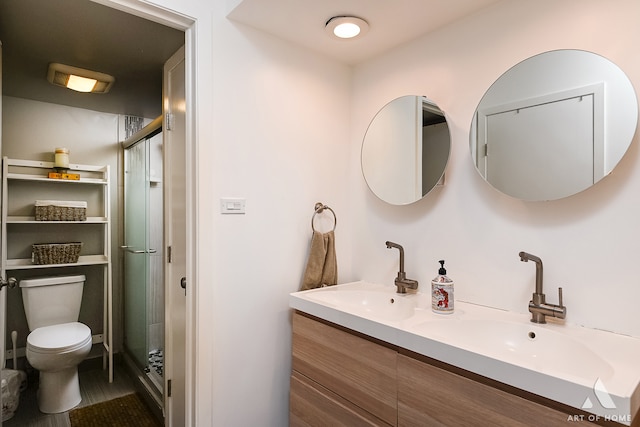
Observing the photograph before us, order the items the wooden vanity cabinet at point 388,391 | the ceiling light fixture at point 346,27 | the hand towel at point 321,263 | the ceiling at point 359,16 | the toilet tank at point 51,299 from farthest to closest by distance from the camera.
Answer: the toilet tank at point 51,299
the hand towel at point 321,263
the ceiling light fixture at point 346,27
the ceiling at point 359,16
the wooden vanity cabinet at point 388,391

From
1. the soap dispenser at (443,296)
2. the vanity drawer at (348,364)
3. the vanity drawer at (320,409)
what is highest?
the soap dispenser at (443,296)

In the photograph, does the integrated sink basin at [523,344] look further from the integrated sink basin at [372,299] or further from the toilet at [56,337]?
the toilet at [56,337]

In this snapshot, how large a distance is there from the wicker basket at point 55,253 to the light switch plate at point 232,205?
1885mm

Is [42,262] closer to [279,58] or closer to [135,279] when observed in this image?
[135,279]

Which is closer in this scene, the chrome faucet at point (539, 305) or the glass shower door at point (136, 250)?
the chrome faucet at point (539, 305)

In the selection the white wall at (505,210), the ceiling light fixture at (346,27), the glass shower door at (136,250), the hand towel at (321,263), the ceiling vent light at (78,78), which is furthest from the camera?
the glass shower door at (136,250)

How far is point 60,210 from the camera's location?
8.73 feet

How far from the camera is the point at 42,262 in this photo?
8.53 ft

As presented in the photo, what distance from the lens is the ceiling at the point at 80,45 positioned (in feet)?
5.26

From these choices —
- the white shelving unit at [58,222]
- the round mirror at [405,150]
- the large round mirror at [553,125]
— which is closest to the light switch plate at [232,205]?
the round mirror at [405,150]

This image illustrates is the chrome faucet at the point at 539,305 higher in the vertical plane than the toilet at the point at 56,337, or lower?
higher

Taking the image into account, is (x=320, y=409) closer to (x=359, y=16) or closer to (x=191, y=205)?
(x=191, y=205)

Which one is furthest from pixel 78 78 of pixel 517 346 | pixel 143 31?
pixel 517 346

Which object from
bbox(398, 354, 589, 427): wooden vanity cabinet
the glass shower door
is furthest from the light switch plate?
the glass shower door
